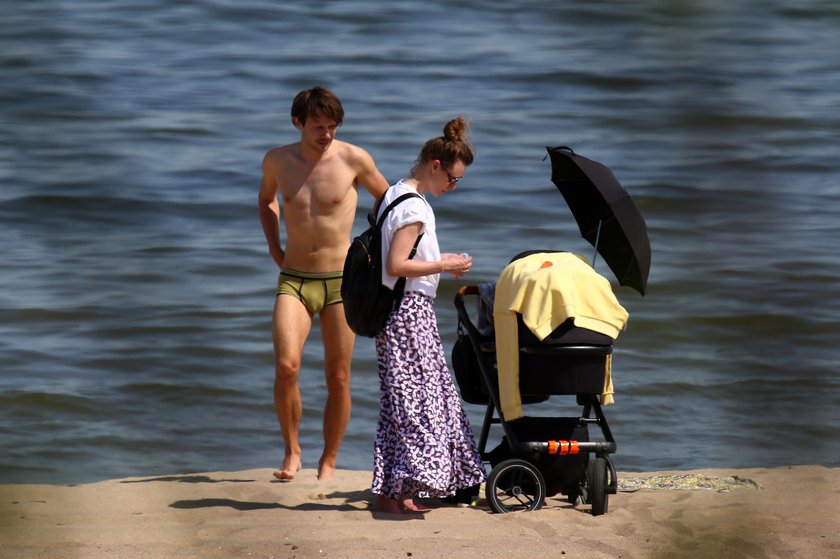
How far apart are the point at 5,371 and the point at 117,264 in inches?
259

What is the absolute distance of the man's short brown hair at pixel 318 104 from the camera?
5176 mm

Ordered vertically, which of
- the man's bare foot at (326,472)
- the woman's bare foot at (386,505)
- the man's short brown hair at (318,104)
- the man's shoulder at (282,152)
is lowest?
the man's bare foot at (326,472)

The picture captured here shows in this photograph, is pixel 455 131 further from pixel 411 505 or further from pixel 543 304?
pixel 411 505

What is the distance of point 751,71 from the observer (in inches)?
31.4

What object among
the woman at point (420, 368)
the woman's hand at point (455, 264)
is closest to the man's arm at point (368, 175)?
the woman at point (420, 368)

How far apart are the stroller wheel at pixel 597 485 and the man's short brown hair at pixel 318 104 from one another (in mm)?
1778

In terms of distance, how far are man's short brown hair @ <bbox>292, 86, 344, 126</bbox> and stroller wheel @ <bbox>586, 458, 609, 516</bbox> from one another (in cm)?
178

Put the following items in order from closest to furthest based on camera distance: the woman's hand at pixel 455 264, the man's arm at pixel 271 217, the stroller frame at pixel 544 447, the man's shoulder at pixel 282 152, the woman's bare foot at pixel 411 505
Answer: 1. the woman's hand at pixel 455 264
2. the stroller frame at pixel 544 447
3. the woman's bare foot at pixel 411 505
4. the man's shoulder at pixel 282 152
5. the man's arm at pixel 271 217

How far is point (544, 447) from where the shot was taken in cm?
468

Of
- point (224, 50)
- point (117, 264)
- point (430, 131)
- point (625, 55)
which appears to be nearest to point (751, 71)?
point (625, 55)

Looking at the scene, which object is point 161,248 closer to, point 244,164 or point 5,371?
point 5,371

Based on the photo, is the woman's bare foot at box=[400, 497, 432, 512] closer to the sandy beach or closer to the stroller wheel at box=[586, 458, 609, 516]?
the sandy beach

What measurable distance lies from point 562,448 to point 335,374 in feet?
4.13

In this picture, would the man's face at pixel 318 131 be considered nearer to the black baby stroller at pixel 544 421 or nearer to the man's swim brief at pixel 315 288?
the man's swim brief at pixel 315 288
